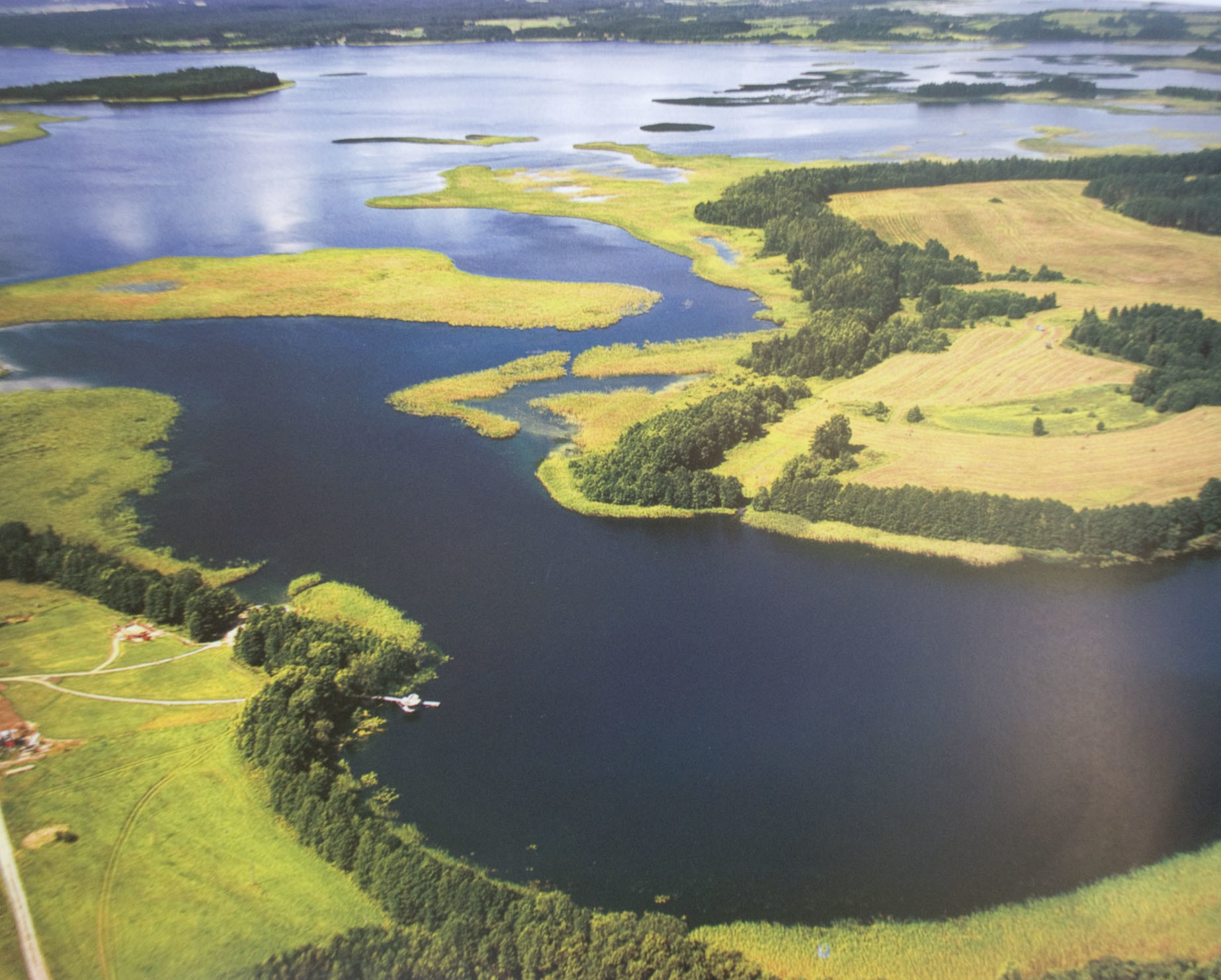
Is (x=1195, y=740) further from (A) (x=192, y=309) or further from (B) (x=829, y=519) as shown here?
(A) (x=192, y=309)

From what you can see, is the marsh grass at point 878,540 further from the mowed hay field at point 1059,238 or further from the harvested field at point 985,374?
the mowed hay field at point 1059,238

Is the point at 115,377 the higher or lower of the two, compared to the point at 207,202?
lower

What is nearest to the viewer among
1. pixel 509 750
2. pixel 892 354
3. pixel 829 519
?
pixel 509 750

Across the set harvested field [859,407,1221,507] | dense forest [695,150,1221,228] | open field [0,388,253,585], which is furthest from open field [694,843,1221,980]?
dense forest [695,150,1221,228]

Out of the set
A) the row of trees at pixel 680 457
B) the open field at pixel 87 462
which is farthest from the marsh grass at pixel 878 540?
the open field at pixel 87 462

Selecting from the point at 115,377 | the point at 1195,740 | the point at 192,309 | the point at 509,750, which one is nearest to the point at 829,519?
the point at 1195,740

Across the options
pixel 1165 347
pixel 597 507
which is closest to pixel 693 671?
pixel 597 507
